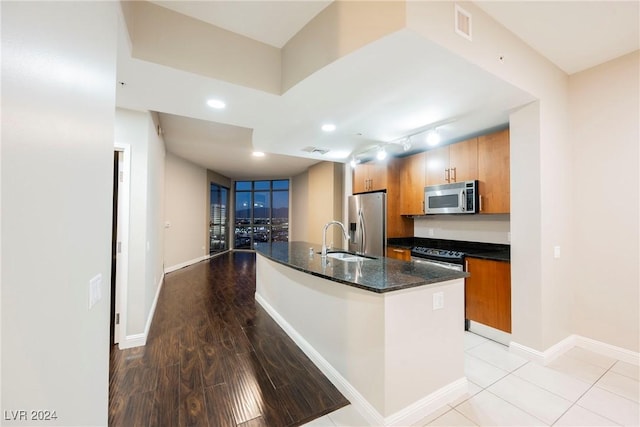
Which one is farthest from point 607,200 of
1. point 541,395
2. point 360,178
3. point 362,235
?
point 360,178

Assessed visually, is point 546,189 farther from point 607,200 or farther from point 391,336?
point 391,336

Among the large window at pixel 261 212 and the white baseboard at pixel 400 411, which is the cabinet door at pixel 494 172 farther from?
the large window at pixel 261 212

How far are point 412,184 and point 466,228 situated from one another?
100 cm

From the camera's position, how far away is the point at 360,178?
4.72m

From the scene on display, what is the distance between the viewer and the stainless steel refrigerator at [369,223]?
4.18 meters

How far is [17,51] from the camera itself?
0.61 meters

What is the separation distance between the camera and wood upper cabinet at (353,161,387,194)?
4.28 m

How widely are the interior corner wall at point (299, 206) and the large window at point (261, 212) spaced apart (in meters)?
0.35

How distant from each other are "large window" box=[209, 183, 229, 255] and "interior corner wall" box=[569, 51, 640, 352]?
7.98 meters

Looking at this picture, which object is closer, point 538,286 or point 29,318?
point 29,318

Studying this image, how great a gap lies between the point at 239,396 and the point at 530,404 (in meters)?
2.11

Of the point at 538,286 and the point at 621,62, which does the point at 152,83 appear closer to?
the point at 538,286

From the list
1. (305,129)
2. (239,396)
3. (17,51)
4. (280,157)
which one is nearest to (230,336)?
(239,396)

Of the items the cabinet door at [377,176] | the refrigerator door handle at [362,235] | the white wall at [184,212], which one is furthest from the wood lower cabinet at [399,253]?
the white wall at [184,212]
